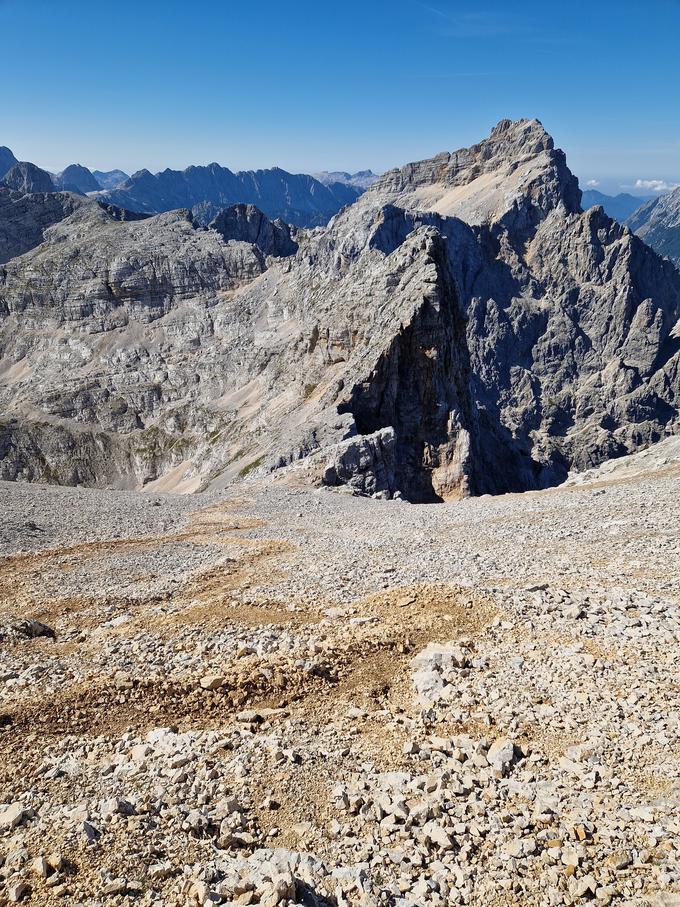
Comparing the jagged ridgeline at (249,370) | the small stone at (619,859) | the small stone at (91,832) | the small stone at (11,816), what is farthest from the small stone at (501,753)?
the jagged ridgeline at (249,370)

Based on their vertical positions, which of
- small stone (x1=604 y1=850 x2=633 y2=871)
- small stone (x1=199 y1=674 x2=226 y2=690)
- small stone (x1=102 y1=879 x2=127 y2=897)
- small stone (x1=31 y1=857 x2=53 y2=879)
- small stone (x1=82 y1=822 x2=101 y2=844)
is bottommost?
small stone (x1=604 y1=850 x2=633 y2=871)

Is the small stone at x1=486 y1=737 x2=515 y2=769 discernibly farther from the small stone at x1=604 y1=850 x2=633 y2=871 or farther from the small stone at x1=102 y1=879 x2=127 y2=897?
the small stone at x1=102 y1=879 x2=127 y2=897

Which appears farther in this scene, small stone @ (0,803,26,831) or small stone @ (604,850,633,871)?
small stone @ (0,803,26,831)

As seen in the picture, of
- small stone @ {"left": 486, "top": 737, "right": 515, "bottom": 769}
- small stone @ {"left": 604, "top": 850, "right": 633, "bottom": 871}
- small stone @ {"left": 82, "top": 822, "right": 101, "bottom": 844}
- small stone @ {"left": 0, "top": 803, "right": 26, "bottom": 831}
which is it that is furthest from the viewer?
small stone @ {"left": 486, "top": 737, "right": 515, "bottom": 769}

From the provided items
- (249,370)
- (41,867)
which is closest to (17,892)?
(41,867)

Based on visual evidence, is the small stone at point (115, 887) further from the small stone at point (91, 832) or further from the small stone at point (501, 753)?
the small stone at point (501, 753)

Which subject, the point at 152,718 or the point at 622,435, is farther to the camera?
the point at 622,435

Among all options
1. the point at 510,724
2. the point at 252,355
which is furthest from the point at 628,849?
the point at 252,355

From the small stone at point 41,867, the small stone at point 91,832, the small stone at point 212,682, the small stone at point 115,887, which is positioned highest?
the small stone at point 41,867

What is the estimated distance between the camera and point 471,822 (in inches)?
308

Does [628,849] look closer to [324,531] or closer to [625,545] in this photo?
[625,545]

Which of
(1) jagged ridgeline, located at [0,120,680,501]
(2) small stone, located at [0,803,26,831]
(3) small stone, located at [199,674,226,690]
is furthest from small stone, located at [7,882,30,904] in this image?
(1) jagged ridgeline, located at [0,120,680,501]

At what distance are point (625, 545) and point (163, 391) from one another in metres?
133

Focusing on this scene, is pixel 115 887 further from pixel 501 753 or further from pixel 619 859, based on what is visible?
pixel 619 859
